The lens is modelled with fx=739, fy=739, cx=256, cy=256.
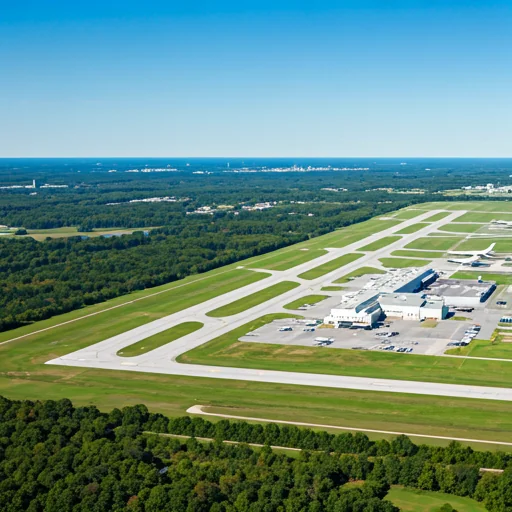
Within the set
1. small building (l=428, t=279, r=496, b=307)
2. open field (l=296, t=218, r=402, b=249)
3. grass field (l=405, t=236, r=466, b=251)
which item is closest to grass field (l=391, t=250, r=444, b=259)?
grass field (l=405, t=236, r=466, b=251)

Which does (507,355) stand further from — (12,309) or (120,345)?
(12,309)

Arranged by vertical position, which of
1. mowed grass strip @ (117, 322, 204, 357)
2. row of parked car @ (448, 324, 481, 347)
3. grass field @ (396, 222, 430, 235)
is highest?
grass field @ (396, 222, 430, 235)

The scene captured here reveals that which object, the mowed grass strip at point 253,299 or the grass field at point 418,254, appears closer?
the mowed grass strip at point 253,299

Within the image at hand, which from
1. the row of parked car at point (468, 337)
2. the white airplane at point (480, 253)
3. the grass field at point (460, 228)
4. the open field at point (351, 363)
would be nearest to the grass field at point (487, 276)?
the white airplane at point (480, 253)

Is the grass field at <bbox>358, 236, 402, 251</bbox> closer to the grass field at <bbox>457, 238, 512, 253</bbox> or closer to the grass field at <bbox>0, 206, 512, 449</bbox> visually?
the grass field at <bbox>457, 238, 512, 253</bbox>

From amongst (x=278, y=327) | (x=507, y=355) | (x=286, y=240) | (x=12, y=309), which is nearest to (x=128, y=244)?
(x=286, y=240)

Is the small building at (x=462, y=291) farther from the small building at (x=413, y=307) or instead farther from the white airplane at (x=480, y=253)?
the white airplane at (x=480, y=253)

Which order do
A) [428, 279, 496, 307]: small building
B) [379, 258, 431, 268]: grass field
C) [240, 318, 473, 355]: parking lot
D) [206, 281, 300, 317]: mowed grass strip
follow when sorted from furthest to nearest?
[379, 258, 431, 268]: grass field < [428, 279, 496, 307]: small building < [206, 281, 300, 317]: mowed grass strip < [240, 318, 473, 355]: parking lot
